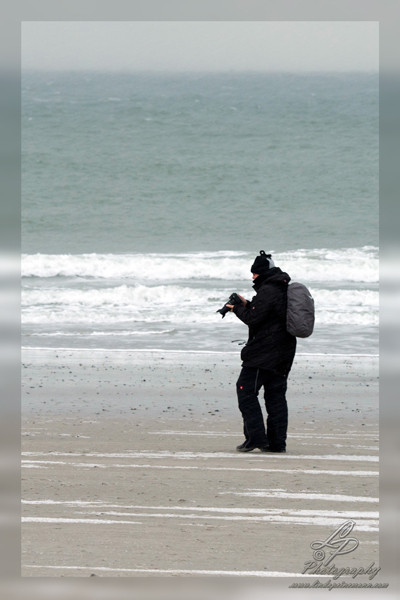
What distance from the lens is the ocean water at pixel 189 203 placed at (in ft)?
56.2

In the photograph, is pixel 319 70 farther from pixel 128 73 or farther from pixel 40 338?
pixel 40 338

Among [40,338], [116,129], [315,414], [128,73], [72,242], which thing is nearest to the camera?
[315,414]

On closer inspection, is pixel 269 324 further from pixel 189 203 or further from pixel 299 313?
pixel 189 203

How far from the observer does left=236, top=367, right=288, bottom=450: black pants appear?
781 cm

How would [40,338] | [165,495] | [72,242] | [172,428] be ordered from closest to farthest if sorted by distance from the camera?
[165,495] → [172,428] → [40,338] → [72,242]

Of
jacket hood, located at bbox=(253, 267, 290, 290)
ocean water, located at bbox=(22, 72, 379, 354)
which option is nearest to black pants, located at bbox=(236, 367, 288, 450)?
jacket hood, located at bbox=(253, 267, 290, 290)

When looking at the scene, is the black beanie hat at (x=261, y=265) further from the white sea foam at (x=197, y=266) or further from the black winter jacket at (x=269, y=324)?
the white sea foam at (x=197, y=266)

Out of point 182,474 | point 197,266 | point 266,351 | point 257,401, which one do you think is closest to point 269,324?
point 266,351

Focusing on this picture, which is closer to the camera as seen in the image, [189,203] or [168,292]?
[168,292]

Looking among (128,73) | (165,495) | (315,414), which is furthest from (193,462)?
(128,73)

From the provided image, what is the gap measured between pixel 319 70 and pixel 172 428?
51.9 meters

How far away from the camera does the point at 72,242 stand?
32.1 m

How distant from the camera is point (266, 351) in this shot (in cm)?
773

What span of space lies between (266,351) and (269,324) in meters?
0.19
